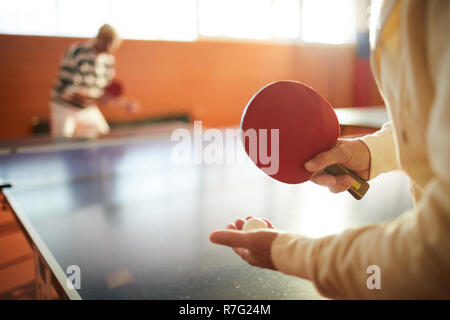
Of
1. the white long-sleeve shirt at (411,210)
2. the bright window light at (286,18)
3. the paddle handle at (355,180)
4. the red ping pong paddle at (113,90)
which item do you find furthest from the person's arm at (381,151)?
the bright window light at (286,18)

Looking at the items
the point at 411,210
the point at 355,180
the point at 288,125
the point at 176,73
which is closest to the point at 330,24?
the point at 176,73

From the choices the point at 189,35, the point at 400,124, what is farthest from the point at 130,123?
the point at 400,124

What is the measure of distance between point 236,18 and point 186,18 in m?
0.93

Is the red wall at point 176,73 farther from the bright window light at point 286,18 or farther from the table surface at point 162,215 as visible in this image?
the table surface at point 162,215

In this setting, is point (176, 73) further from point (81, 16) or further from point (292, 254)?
point (292, 254)

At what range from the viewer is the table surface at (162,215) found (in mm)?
690

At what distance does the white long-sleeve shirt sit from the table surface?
0.26 m

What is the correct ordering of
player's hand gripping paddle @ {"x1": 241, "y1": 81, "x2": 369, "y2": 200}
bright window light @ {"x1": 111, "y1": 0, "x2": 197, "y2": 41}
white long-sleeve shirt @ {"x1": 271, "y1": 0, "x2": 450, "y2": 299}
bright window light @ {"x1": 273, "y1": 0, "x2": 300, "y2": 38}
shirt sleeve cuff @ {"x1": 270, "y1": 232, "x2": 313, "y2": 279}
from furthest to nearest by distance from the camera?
bright window light @ {"x1": 273, "y1": 0, "x2": 300, "y2": 38}
bright window light @ {"x1": 111, "y1": 0, "x2": 197, "y2": 41}
player's hand gripping paddle @ {"x1": 241, "y1": 81, "x2": 369, "y2": 200}
shirt sleeve cuff @ {"x1": 270, "y1": 232, "x2": 313, "y2": 279}
white long-sleeve shirt @ {"x1": 271, "y1": 0, "x2": 450, "y2": 299}

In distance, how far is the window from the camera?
397 centimetres

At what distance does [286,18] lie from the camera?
582cm

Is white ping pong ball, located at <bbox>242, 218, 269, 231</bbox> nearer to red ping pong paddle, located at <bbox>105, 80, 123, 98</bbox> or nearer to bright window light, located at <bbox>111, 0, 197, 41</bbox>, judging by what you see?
red ping pong paddle, located at <bbox>105, 80, 123, 98</bbox>

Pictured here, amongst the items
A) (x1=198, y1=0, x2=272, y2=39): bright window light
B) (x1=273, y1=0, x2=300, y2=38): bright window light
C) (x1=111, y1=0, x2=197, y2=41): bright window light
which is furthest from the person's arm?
(x1=273, y1=0, x2=300, y2=38): bright window light

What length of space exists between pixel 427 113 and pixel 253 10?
5616 millimetres
